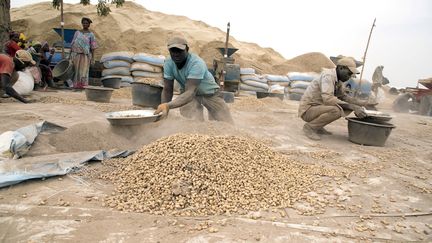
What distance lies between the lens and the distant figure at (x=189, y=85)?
3141 mm

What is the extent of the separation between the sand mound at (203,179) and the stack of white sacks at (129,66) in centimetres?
571

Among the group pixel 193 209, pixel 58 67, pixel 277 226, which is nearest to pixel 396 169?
pixel 277 226

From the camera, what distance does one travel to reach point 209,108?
13.0 ft

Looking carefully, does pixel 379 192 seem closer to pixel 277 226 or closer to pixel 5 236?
pixel 277 226

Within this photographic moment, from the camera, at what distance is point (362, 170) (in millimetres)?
2887

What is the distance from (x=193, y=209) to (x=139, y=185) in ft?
1.53

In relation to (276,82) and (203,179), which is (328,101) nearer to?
(203,179)

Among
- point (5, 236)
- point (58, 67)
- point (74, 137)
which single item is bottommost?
point (5, 236)

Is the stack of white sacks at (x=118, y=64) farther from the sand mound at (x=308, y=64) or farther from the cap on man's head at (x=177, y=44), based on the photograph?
the sand mound at (x=308, y=64)

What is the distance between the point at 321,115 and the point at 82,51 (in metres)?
5.07

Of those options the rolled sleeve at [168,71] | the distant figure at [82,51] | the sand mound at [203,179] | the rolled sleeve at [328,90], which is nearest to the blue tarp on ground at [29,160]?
the sand mound at [203,179]

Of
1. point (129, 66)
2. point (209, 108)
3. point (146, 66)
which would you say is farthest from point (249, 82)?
point (209, 108)

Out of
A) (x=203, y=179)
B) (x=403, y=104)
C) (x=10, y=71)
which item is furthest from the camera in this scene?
(x=403, y=104)

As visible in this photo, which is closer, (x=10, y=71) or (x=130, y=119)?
(x=130, y=119)
